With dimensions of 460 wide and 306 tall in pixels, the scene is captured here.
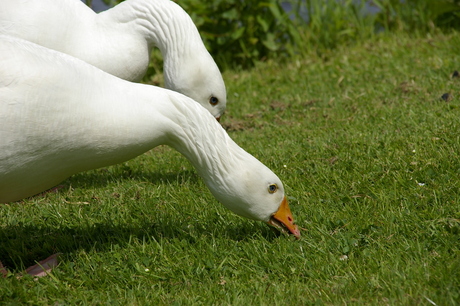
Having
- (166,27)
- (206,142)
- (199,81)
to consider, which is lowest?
(199,81)

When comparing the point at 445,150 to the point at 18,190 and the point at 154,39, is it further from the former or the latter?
the point at 18,190

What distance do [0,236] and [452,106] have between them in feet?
15.1

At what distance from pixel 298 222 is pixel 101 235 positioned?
1.52 meters

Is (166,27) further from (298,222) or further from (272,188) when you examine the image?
(298,222)

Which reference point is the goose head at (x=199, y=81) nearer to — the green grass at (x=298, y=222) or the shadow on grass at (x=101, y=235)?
the green grass at (x=298, y=222)

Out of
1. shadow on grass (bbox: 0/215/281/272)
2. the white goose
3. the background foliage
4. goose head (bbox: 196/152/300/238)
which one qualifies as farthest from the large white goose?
the background foliage

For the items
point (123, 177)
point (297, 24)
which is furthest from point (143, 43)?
point (297, 24)

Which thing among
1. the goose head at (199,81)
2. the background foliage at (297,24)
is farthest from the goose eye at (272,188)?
the background foliage at (297,24)

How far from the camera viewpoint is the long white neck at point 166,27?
5.74 metres

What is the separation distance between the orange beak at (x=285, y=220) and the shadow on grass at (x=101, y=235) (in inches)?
6.3

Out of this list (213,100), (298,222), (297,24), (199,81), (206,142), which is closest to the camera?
(206,142)

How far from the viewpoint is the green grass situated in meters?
3.63

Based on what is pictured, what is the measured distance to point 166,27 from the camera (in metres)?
5.79

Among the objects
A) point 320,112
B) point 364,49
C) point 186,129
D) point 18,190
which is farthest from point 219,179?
point 364,49
